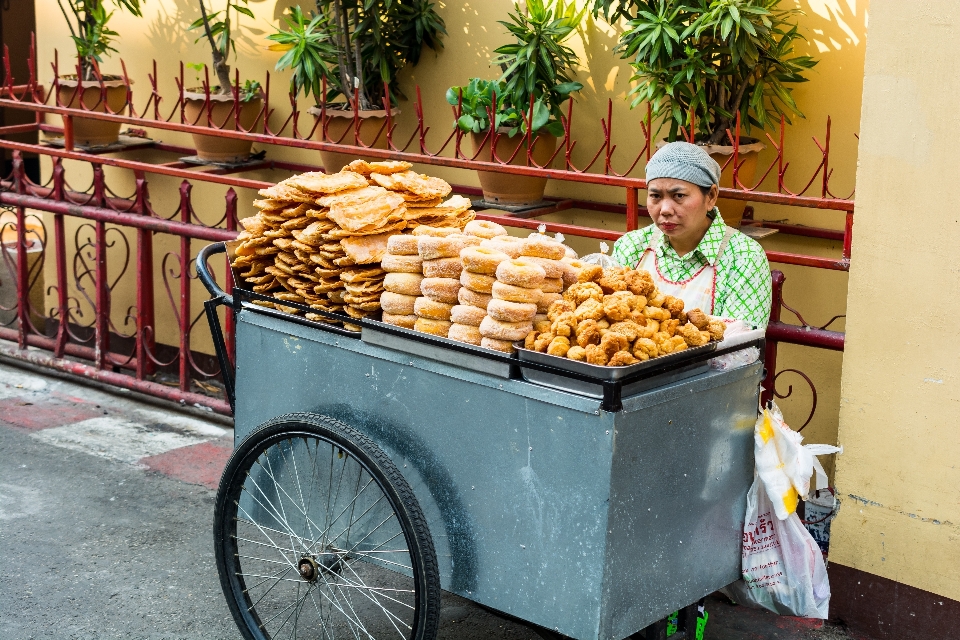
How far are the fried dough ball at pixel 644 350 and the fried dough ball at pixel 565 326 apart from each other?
16 cm

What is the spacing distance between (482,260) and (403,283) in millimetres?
283

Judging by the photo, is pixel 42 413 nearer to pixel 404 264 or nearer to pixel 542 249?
pixel 404 264

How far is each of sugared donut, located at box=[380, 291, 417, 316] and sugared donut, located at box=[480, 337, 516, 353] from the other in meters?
0.33

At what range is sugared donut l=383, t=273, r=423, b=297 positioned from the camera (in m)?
3.08

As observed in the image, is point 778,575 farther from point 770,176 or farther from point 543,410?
point 770,176

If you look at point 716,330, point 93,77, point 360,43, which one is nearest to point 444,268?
point 716,330

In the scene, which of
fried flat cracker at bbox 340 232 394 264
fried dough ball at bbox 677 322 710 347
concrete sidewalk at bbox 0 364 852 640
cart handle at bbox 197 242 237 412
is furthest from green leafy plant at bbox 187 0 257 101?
fried dough ball at bbox 677 322 710 347

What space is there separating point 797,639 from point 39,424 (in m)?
3.84

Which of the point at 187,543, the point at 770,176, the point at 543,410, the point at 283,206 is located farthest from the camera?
the point at 770,176

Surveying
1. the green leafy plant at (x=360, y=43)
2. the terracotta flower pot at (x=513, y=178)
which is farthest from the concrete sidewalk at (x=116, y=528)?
the green leafy plant at (x=360, y=43)

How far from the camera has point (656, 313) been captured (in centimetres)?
284

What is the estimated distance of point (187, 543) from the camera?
4402 millimetres

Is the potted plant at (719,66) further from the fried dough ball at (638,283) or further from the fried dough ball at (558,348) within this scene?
the fried dough ball at (558,348)

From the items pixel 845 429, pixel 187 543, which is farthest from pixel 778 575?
pixel 187 543
